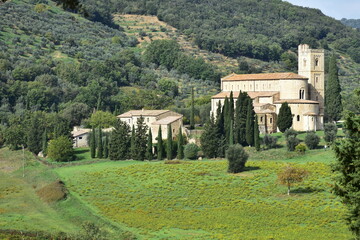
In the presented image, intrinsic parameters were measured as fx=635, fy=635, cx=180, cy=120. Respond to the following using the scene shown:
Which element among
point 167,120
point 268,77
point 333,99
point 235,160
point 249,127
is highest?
point 268,77

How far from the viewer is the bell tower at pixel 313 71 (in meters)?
82.2

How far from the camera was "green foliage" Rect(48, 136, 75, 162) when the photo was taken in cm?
7000

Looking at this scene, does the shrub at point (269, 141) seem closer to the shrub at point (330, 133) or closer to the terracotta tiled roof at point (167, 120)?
the shrub at point (330, 133)

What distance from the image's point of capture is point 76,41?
15000cm

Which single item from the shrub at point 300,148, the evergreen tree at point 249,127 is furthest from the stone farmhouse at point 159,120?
the shrub at point 300,148

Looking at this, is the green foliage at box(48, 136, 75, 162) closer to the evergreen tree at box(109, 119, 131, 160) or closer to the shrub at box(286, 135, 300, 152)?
the evergreen tree at box(109, 119, 131, 160)

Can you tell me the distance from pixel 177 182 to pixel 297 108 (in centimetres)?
2628

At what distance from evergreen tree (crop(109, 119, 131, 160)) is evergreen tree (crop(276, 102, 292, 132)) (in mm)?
17883

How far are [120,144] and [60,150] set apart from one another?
6984 millimetres

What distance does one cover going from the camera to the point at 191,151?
220ft

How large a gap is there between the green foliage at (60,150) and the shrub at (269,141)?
851 inches

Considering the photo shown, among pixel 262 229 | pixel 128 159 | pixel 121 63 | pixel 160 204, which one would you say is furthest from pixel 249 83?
pixel 121 63

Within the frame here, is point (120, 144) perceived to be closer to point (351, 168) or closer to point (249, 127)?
point (249, 127)

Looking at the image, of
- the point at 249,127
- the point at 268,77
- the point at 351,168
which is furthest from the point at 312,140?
the point at 351,168
